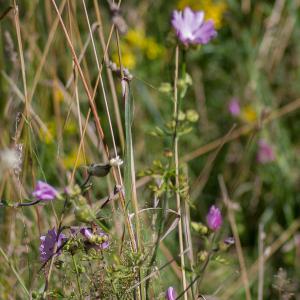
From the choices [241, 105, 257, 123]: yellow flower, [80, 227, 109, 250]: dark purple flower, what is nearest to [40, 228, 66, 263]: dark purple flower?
[80, 227, 109, 250]: dark purple flower

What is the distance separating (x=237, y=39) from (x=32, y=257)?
50.1 inches

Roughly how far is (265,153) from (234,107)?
0.73 feet

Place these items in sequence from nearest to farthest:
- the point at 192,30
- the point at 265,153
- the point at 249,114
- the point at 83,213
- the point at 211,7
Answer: the point at 83,213 → the point at 192,30 → the point at 265,153 → the point at 249,114 → the point at 211,7

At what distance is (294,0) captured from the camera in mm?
2168

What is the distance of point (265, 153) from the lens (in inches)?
77.6

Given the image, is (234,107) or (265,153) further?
(234,107)

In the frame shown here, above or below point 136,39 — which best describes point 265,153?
below

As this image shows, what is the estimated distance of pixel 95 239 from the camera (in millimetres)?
806

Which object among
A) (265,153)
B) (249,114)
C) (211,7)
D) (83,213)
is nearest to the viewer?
(83,213)

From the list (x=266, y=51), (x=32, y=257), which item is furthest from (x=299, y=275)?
(x=32, y=257)

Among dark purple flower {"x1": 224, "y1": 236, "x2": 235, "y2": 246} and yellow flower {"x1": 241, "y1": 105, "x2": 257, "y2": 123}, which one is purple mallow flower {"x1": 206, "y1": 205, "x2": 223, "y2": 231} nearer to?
dark purple flower {"x1": 224, "y1": 236, "x2": 235, "y2": 246}

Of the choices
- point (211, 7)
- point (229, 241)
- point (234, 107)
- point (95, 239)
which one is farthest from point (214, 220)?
point (211, 7)

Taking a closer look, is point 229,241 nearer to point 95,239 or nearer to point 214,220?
point 214,220

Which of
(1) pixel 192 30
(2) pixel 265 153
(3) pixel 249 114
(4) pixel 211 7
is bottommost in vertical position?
(1) pixel 192 30
